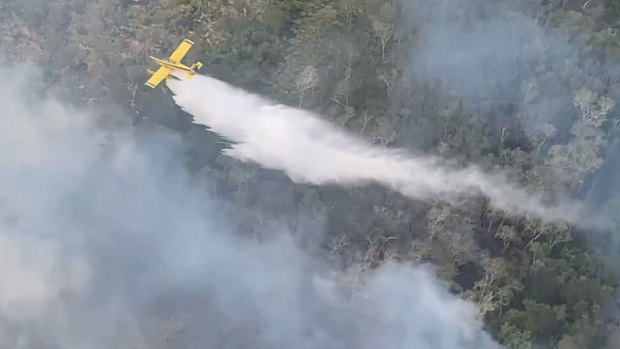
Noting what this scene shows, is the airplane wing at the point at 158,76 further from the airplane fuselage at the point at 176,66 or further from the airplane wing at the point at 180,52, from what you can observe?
the airplane wing at the point at 180,52

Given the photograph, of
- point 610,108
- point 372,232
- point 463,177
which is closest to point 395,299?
point 372,232

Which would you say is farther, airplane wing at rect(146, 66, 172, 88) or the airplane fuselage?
the airplane fuselage

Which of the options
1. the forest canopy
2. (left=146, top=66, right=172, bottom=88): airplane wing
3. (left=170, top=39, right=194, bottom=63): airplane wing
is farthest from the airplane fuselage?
the forest canopy

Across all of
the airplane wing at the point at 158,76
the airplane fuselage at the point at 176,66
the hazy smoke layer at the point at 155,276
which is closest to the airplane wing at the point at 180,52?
the airplane fuselage at the point at 176,66

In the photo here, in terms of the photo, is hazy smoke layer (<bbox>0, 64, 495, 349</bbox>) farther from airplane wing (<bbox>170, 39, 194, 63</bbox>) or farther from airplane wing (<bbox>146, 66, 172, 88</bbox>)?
airplane wing (<bbox>170, 39, 194, 63</bbox>)

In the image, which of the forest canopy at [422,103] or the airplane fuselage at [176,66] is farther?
the airplane fuselage at [176,66]
